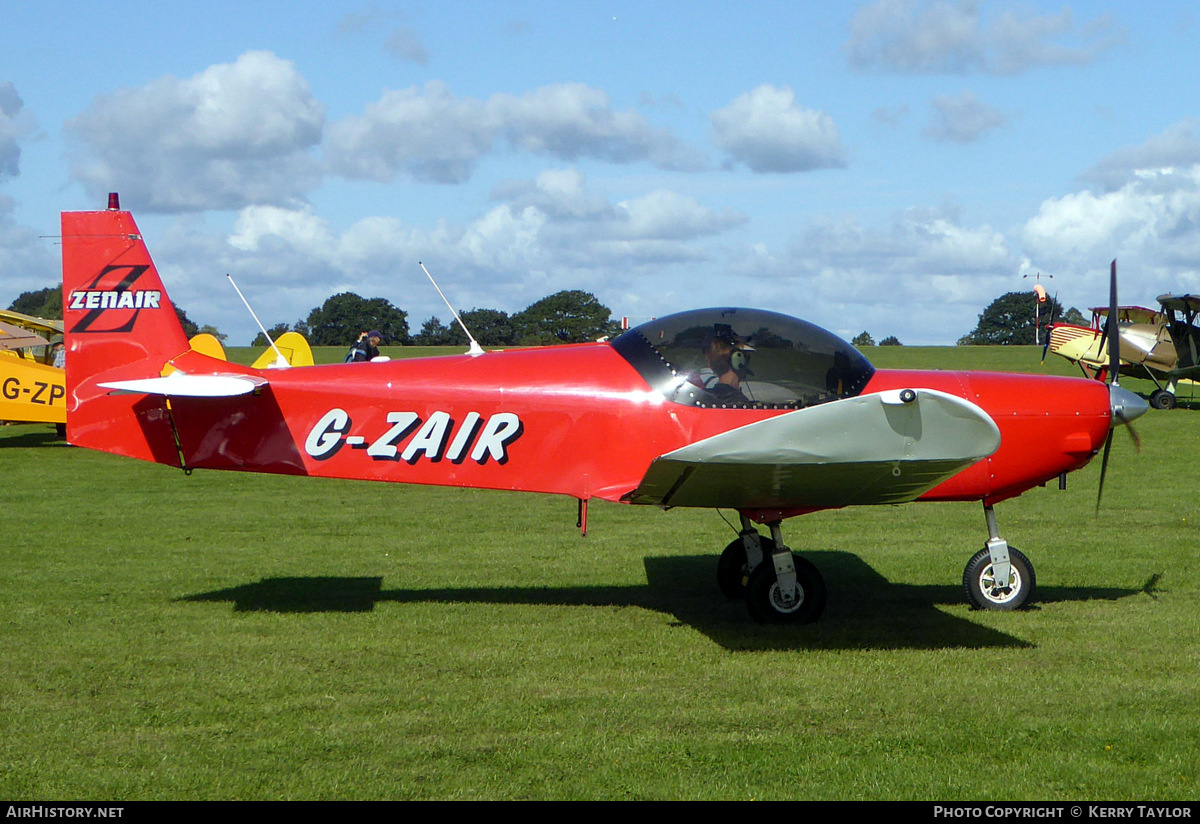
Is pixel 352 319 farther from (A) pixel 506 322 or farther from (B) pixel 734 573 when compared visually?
(B) pixel 734 573

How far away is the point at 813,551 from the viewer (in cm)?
939

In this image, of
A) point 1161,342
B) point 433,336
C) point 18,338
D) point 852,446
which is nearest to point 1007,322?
point 433,336

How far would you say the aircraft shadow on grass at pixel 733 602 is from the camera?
6562 mm

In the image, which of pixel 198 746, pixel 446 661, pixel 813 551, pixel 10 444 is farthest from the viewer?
pixel 10 444

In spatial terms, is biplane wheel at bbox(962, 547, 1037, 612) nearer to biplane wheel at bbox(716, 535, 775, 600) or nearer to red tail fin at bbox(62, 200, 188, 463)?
biplane wheel at bbox(716, 535, 775, 600)

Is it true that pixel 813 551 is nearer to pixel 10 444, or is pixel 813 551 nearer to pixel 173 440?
pixel 173 440

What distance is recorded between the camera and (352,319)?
5847 cm

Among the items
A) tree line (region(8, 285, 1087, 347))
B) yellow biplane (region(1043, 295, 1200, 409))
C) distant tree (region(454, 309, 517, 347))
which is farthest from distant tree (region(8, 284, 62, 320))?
yellow biplane (region(1043, 295, 1200, 409))

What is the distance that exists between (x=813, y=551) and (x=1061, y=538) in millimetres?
2451

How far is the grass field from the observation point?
443 centimetres

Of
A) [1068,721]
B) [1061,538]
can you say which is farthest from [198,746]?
[1061,538]

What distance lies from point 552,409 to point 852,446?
6.73 feet

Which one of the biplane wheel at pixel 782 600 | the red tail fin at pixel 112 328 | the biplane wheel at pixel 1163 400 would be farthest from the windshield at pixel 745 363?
the biplane wheel at pixel 1163 400

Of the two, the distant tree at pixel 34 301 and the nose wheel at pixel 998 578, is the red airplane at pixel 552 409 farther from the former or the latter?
the distant tree at pixel 34 301
